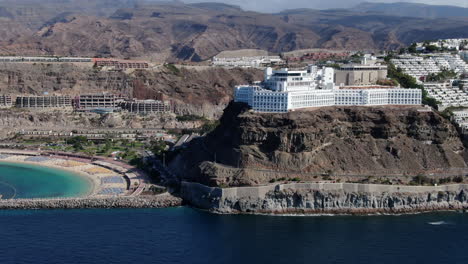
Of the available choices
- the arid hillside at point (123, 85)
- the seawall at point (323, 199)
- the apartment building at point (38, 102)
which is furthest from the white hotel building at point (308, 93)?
the apartment building at point (38, 102)

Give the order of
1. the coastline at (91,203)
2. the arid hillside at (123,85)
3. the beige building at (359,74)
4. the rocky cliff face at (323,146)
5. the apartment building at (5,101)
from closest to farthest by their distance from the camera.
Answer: the coastline at (91,203), the rocky cliff face at (323,146), the beige building at (359,74), the apartment building at (5,101), the arid hillside at (123,85)

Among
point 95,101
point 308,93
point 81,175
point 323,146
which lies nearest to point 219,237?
point 323,146

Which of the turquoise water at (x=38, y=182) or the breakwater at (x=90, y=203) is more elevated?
the breakwater at (x=90, y=203)

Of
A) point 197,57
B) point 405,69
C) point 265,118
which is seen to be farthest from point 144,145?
point 197,57

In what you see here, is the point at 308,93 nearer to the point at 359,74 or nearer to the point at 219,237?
the point at 359,74

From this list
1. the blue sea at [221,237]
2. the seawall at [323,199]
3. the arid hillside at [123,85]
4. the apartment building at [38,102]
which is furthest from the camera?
the arid hillside at [123,85]

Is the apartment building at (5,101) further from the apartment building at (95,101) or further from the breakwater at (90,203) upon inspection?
the breakwater at (90,203)

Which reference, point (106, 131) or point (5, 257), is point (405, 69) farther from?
point (5, 257)

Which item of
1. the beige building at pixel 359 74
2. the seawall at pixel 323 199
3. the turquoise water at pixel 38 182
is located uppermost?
the beige building at pixel 359 74
